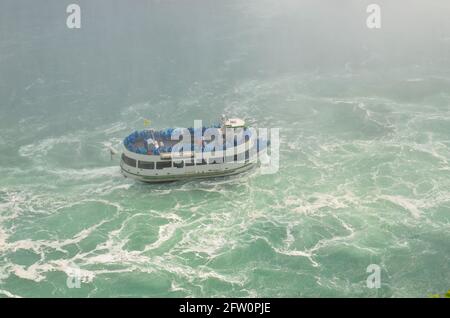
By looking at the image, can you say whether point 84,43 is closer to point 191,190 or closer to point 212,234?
point 191,190

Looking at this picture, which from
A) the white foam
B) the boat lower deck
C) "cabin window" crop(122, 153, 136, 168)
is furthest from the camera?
the boat lower deck

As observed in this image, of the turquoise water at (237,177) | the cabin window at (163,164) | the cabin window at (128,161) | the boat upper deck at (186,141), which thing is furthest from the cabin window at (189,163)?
the cabin window at (128,161)

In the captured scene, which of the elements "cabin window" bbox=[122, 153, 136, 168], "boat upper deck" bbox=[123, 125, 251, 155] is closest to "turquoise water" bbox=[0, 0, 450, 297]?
"cabin window" bbox=[122, 153, 136, 168]

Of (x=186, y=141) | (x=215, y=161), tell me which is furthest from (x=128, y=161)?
(x=215, y=161)

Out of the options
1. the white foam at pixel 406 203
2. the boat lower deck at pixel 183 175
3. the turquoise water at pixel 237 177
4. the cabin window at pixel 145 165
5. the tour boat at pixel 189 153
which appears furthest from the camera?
the boat lower deck at pixel 183 175

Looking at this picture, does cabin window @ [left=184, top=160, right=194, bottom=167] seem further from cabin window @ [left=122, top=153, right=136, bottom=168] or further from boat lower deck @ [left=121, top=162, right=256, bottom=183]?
cabin window @ [left=122, top=153, right=136, bottom=168]

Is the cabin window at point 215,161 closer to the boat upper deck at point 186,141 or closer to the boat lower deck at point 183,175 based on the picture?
the boat lower deck at point 183,175

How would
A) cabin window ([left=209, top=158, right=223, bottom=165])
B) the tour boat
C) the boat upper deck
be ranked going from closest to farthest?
A: 1. the tour boat
2. cabin window ([left=209, top=158, right=223, bottom=165])
3. the boat upper deck

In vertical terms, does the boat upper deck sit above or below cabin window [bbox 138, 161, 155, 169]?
above
